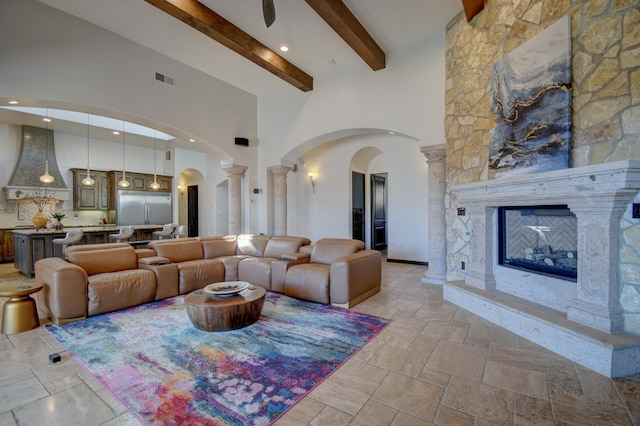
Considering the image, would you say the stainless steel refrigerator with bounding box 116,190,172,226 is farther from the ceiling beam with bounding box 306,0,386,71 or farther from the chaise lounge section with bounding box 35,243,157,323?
the ceiling beam with bounding box 306,0,386,71

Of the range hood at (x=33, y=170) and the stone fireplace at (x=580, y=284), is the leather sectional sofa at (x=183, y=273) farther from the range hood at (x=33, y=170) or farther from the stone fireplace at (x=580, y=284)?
the range hood at (x=33, y=170)

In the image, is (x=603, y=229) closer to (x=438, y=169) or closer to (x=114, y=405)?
(x=438, y=169)

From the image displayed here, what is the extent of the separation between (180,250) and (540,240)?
5057 millimetres

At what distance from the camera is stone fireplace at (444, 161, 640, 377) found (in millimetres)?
2193

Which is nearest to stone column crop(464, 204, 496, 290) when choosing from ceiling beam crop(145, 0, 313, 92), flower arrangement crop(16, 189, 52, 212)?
ceiling beam crop(145, 0, 313, 92)

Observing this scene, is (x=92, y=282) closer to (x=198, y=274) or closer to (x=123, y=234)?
(x=198, y=274)

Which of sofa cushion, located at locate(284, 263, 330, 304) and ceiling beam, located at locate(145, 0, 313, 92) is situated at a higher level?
ceiling beam, located at locate(145, 0, 313, 92)

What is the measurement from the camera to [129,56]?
16.8 ft

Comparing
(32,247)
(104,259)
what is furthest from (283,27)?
(32,247)

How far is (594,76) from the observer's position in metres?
2.61

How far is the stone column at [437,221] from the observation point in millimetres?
4855

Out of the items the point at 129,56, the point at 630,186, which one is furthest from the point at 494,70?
the point at 129,56

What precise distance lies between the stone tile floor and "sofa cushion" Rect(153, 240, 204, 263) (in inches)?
74.0

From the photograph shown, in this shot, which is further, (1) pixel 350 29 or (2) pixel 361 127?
(2) pixel 361 127
